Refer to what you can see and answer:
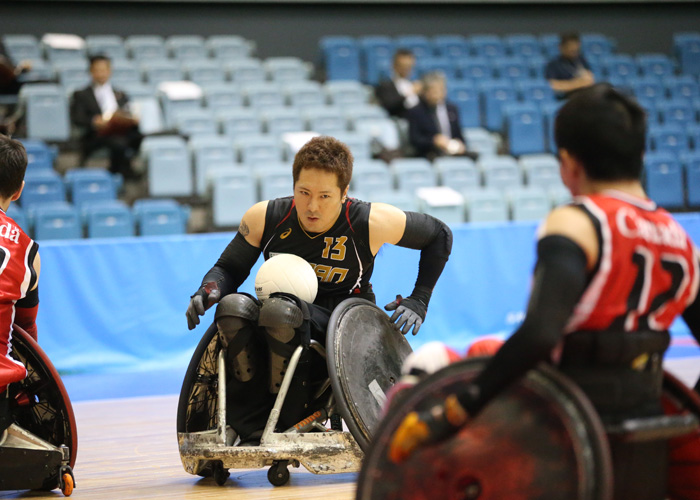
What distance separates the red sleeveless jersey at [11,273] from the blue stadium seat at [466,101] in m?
9.42

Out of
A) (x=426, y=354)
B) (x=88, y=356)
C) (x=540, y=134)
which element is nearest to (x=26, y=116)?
(x=88, y=356)

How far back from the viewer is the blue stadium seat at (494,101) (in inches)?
479

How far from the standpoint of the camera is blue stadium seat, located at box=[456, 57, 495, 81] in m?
13.0

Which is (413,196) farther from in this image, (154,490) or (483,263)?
(154,490)

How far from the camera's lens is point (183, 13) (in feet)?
46.1

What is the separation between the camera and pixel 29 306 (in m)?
3.38

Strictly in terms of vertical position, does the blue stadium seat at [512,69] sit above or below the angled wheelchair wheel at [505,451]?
above

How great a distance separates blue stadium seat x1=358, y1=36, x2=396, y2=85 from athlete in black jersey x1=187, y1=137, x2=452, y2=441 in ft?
29.9

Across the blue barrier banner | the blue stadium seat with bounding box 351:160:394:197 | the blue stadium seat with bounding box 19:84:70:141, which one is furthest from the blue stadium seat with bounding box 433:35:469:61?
the blue barrier banner

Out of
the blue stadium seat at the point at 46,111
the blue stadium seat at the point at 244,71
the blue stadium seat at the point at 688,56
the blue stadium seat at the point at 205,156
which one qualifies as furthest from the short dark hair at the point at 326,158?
the blue stadium seat at the point at 688,56

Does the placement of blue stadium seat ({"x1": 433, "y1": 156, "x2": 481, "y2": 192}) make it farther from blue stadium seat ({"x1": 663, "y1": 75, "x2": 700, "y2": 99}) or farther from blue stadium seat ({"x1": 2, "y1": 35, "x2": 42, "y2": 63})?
blue stadium seat ({"x1": 2, "y1": 35, "x2": 42, "y2": 63})

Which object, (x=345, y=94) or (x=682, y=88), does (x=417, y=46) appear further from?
(x=682, y=88)

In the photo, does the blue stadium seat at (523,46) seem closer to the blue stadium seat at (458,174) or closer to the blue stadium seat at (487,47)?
the blue stadium seat at (487,47)

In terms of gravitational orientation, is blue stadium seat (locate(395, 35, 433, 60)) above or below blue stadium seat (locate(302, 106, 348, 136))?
above
